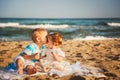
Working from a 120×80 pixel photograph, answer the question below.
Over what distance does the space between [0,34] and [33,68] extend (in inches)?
64.3

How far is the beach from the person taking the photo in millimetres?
1678

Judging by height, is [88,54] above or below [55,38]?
below

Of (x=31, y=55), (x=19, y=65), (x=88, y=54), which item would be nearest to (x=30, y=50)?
(x=31, y=55)

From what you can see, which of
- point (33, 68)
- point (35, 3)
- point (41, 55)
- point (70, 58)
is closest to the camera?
point (33, 68)

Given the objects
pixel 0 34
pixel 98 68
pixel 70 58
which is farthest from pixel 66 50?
pixel 0 34

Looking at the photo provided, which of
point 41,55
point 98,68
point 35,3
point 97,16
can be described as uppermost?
point 35,3

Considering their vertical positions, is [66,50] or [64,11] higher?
[64,11]

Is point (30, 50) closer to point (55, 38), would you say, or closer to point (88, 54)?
point (55, 38)

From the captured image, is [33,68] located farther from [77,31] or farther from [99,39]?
[99,39]

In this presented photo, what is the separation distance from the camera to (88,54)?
Result: 2273 mm

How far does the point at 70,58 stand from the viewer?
6.99 ft

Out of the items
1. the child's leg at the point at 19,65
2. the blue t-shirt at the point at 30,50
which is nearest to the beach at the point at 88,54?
the child's leg at the point at 19,65

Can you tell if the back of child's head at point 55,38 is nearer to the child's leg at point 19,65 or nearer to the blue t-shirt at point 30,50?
the blue t-shirt at point 30,50

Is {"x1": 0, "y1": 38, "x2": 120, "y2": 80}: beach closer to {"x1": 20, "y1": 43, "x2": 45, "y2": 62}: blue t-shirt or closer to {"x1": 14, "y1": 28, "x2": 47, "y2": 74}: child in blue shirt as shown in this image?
{"x1": 14, "y1": 28, "x2": 47, "y2": 74}: child in blue shirt
